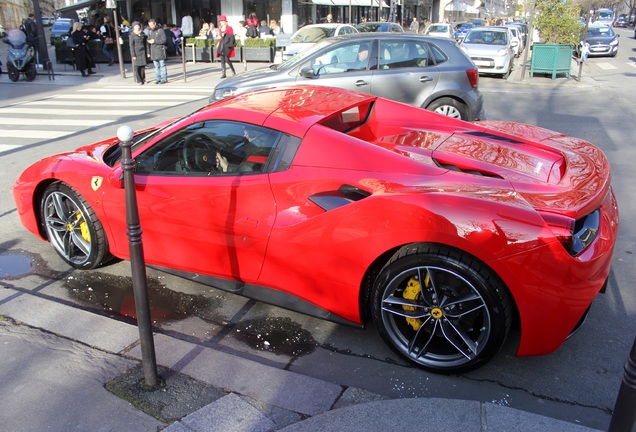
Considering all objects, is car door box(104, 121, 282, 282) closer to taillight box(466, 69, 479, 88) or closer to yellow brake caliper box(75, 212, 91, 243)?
yellow brake caliper box(75, 212, 91, 243)

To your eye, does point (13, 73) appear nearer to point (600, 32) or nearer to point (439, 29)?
point (439, 29)

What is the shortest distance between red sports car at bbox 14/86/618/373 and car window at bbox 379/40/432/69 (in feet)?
16.7

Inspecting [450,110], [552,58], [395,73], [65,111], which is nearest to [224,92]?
[395,73]

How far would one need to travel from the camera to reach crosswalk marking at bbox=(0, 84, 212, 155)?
9875mm

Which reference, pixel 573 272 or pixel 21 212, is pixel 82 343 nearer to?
pixel 21 212

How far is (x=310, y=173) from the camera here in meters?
3.37

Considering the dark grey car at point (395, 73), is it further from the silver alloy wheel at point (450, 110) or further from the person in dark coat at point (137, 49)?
the person in dark coat at point (137, 49)

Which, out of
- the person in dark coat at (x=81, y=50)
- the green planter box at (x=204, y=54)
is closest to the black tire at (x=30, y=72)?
the person in dark coat at (x=81, y=50)

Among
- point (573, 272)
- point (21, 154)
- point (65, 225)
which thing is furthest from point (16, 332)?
point (21, 154)

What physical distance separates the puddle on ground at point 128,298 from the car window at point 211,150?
95 cm

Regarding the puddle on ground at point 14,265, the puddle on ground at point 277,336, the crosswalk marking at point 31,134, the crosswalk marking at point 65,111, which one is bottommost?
the puddle on ground at point 277,336

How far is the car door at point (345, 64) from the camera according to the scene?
911 centimetres

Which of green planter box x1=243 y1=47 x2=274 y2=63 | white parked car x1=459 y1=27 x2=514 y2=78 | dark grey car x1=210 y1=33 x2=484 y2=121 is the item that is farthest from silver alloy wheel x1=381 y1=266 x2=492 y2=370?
green planter box x1=243 y1=47 x2=274 y2=63

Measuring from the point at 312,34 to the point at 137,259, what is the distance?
19031mm
